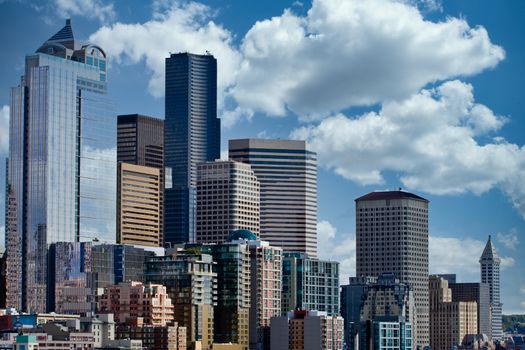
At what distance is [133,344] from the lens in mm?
189750

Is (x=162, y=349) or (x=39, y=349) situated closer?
(x=39, y=349)

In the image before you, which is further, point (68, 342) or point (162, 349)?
point (162, 349)

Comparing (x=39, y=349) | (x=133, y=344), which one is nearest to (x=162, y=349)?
(x=133, y=344)

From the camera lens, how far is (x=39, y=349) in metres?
176

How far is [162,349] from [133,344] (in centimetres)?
814

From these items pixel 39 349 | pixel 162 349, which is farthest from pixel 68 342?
pixel 162 349

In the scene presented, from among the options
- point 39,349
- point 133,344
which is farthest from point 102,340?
point 39,349

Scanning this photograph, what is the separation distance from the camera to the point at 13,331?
19050 cm

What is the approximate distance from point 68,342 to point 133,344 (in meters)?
10.8

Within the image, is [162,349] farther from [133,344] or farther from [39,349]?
[39,349]

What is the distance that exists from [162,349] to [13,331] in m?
19.6

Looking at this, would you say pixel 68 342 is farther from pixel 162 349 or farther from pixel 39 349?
pixel 162 349

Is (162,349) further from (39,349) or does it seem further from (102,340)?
(39,349)

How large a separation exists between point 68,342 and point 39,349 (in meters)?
6.01
